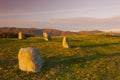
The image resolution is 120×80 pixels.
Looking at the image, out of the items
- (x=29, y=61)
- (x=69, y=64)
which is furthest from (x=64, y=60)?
(x=29, y=61)

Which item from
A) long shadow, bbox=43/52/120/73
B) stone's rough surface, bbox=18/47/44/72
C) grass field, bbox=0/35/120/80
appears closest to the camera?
grass field, bbox=0/35/120/80

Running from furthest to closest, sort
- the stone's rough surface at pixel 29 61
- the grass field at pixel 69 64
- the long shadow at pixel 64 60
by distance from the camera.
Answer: the long shadow at pixel 64 60
the stone's rough surface at pixel 29 61
the grass field at pixel 69 64

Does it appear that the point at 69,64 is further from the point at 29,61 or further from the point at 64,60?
the point at 29,61

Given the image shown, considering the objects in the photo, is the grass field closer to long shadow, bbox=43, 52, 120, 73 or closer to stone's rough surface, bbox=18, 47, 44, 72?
long shadow, bbox=43, 52, 120, 73

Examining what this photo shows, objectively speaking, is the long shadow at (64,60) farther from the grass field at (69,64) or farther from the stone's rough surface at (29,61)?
the stone's rough surface at (29,61)

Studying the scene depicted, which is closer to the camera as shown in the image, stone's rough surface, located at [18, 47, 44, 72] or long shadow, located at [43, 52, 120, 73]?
stone's rough surface, located at [18, 47, 44, 72]

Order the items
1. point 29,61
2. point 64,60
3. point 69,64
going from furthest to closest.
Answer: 1. point 64,60
2. point 69,64
3. point 29,61

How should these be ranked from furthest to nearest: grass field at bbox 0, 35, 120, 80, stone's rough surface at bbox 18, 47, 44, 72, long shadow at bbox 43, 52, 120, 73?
long shadow at bbox 43, 52, 120, 73, stone's rough surface at bbox 18, 47, 44, 72, grass field at bbox 0, 35, 120, 80

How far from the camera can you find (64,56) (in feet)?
145

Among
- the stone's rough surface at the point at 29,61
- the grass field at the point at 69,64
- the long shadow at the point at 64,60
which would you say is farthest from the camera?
the long shadow at the point at 64,60

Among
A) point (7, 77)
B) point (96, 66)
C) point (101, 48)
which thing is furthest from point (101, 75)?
point (101, 48)

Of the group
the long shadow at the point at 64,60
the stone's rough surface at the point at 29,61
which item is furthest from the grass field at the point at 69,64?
the stone's rough surface at the point at 29,61

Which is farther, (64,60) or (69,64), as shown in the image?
(64,60)

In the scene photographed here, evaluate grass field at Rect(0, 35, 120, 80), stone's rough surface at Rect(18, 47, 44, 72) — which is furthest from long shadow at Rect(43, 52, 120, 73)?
stone's rough surface at Rect(18, 47, 44, 72)
